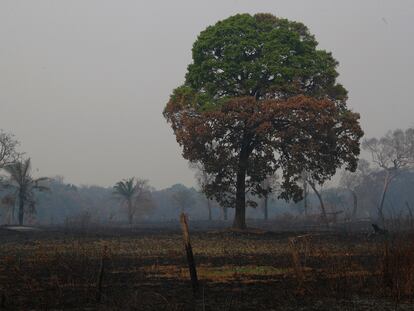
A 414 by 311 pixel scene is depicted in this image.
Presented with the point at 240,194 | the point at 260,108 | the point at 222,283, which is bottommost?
the point at 222,283

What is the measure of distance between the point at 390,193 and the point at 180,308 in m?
106

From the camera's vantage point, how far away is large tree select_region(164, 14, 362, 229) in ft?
84.0

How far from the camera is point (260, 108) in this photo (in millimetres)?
25531

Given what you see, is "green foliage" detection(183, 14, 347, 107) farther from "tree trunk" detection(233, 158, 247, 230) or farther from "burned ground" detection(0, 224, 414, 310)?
"burned ground" detection(0, 224, 414, 310)

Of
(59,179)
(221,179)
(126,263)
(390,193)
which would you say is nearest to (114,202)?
(59,179)

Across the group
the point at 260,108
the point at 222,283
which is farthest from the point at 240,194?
the point at 222,283

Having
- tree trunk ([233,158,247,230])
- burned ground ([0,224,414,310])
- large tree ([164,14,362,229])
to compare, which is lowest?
burned ground ([0,224,414,310])

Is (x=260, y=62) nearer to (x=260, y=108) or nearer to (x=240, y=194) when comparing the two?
(x=260, y=108)

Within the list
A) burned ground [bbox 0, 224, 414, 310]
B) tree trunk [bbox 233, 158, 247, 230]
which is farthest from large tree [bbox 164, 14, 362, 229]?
burned ground [bbox 0, 224, 414, 310]

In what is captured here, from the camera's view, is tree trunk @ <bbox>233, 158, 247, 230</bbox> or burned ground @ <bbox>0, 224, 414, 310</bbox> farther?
tree trunk @ <bbox>233, 158, 247, 230</bbox>

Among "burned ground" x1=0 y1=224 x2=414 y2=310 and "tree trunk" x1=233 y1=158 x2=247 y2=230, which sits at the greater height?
"tree trunk" x1=233 y1=158 x2=247 y2=230

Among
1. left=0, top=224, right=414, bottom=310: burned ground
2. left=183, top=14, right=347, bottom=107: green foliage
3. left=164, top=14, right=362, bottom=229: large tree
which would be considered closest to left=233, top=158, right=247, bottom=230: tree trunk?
left=164, top=14, right=362, bottom=229: large tree

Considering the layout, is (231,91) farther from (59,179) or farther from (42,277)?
(59,179)

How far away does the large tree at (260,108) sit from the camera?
25.6 m
